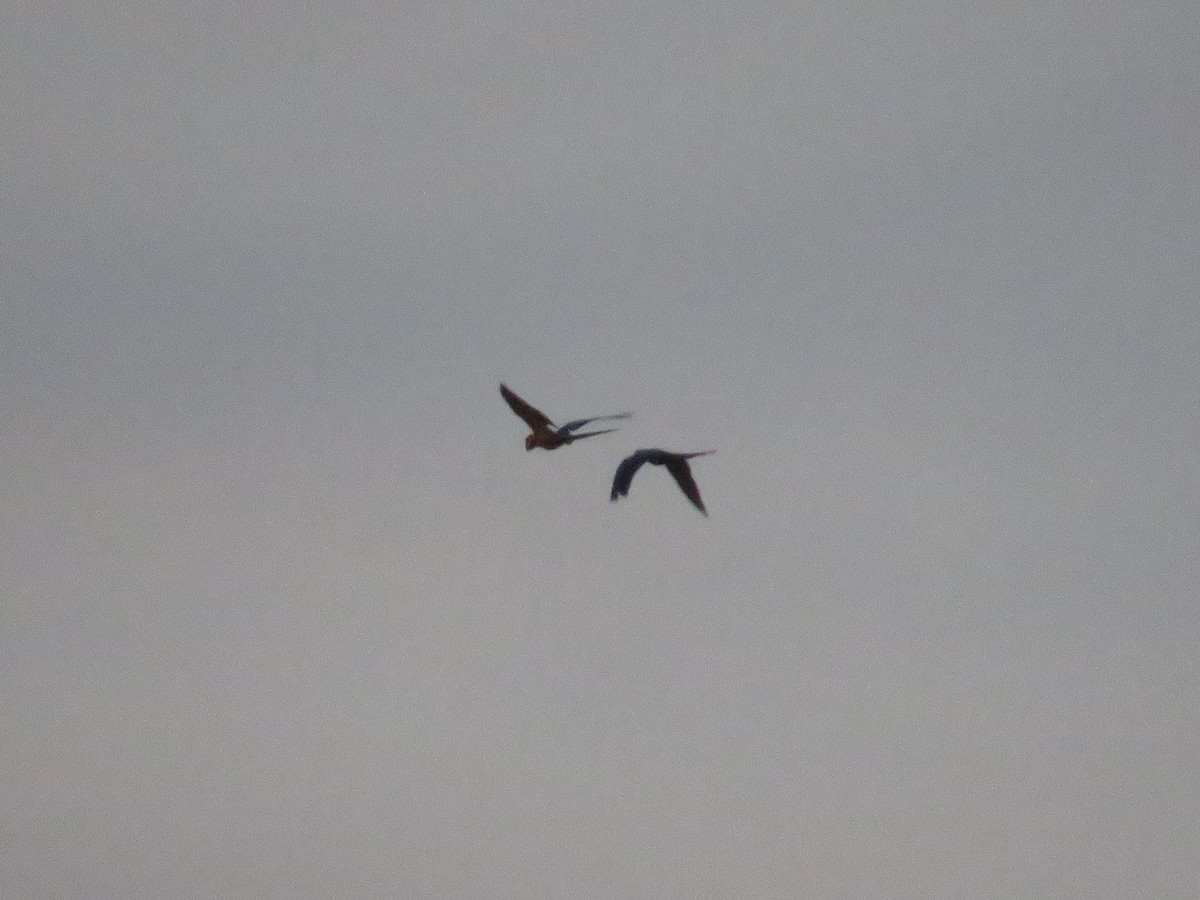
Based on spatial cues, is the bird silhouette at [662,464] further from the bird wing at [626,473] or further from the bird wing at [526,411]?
the bird wing at [526,411]

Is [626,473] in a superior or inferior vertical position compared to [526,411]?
inferior

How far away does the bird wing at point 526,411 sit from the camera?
3444cm

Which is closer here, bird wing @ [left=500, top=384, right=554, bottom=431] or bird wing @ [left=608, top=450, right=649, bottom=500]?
bird wing @ [left=608, top=450, right=649, bottom=500]

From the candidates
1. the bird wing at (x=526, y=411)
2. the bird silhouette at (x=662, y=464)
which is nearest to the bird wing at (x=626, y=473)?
the bird silhouette at (x=662, y=464)

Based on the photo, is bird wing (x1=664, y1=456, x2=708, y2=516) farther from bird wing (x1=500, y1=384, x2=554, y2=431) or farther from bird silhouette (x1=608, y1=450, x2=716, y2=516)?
bird wing (x1=500, y1=384, x2=554, y2=431)

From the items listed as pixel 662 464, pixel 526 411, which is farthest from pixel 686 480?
pixel 526 411

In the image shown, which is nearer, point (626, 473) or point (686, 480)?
point (626, 473)

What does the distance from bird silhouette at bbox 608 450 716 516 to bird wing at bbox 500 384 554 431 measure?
116 inches

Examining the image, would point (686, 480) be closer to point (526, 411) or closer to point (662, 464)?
point (662, 464)

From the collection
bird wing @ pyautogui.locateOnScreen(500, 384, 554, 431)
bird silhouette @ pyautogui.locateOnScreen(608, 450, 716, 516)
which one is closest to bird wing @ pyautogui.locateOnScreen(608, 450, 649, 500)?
bird silhouette @ pyautogui.locateOnScreen(608, 450, 716, 516)

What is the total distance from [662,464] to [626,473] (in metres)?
1.99

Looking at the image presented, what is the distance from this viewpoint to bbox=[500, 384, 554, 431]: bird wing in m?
34.4

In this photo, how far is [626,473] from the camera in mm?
30953

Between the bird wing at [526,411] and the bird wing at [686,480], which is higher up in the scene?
the bird wing at [526,411]
